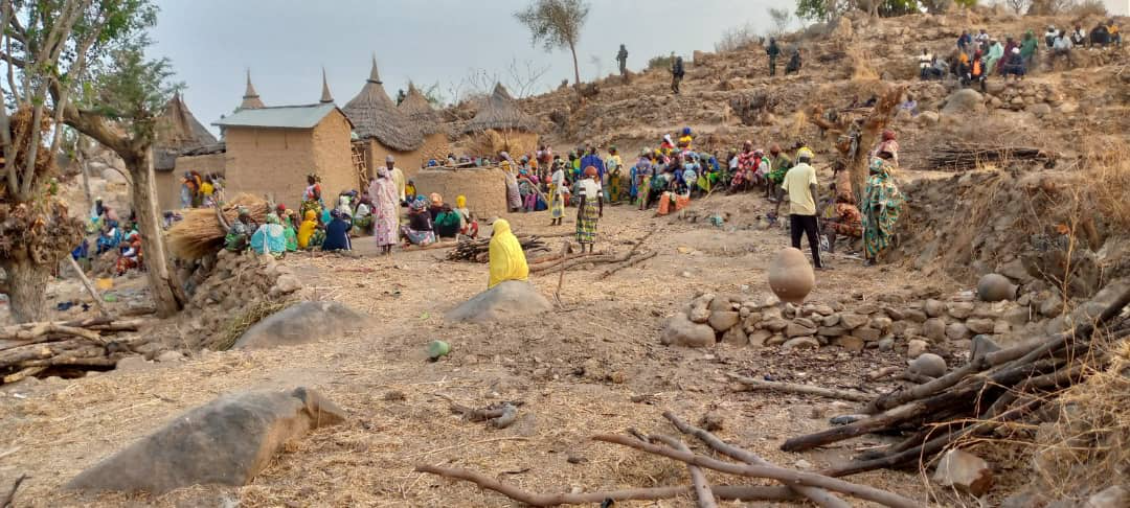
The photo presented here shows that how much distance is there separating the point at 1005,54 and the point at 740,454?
20649 millimetres

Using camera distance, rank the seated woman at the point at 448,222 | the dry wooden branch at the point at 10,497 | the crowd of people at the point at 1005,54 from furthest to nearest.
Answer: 1. the crowd of people at the point at 1005,54
2. the seated woman at the point at 448,222
3. the dry wooden branch at the point at 10,497

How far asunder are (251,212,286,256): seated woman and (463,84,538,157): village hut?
10.4 meters

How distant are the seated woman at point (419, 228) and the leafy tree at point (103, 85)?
341 cm

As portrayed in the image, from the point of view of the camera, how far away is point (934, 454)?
321 cm

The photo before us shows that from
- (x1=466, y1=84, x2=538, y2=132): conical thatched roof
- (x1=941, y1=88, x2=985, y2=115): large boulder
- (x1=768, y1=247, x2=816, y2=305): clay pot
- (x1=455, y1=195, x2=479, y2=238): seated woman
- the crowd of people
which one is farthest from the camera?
(x1=466, y1=84, x2=538, y2=132): conical thatched roof

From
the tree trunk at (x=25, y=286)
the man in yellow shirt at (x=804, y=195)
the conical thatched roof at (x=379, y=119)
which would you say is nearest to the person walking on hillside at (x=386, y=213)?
the tree trunk at (x=25, y=286)

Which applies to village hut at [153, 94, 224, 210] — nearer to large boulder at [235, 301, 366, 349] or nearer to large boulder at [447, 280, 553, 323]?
large boulder at [235, 301, 366, 349]

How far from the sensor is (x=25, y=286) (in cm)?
907

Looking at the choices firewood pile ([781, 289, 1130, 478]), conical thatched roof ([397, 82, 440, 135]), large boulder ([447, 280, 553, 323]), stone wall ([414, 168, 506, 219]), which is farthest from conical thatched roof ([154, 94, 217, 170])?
firewood pile ([781, 289, 1130, 478])

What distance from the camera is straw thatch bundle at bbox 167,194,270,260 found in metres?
11.3

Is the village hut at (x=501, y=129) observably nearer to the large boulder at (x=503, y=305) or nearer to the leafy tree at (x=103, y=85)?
the leafy tree at (x=103, y=85)

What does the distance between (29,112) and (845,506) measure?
382 inches

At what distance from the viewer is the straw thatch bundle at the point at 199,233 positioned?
1132 cm

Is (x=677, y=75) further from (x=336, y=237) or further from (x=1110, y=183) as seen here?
(x=1110, y=183)
